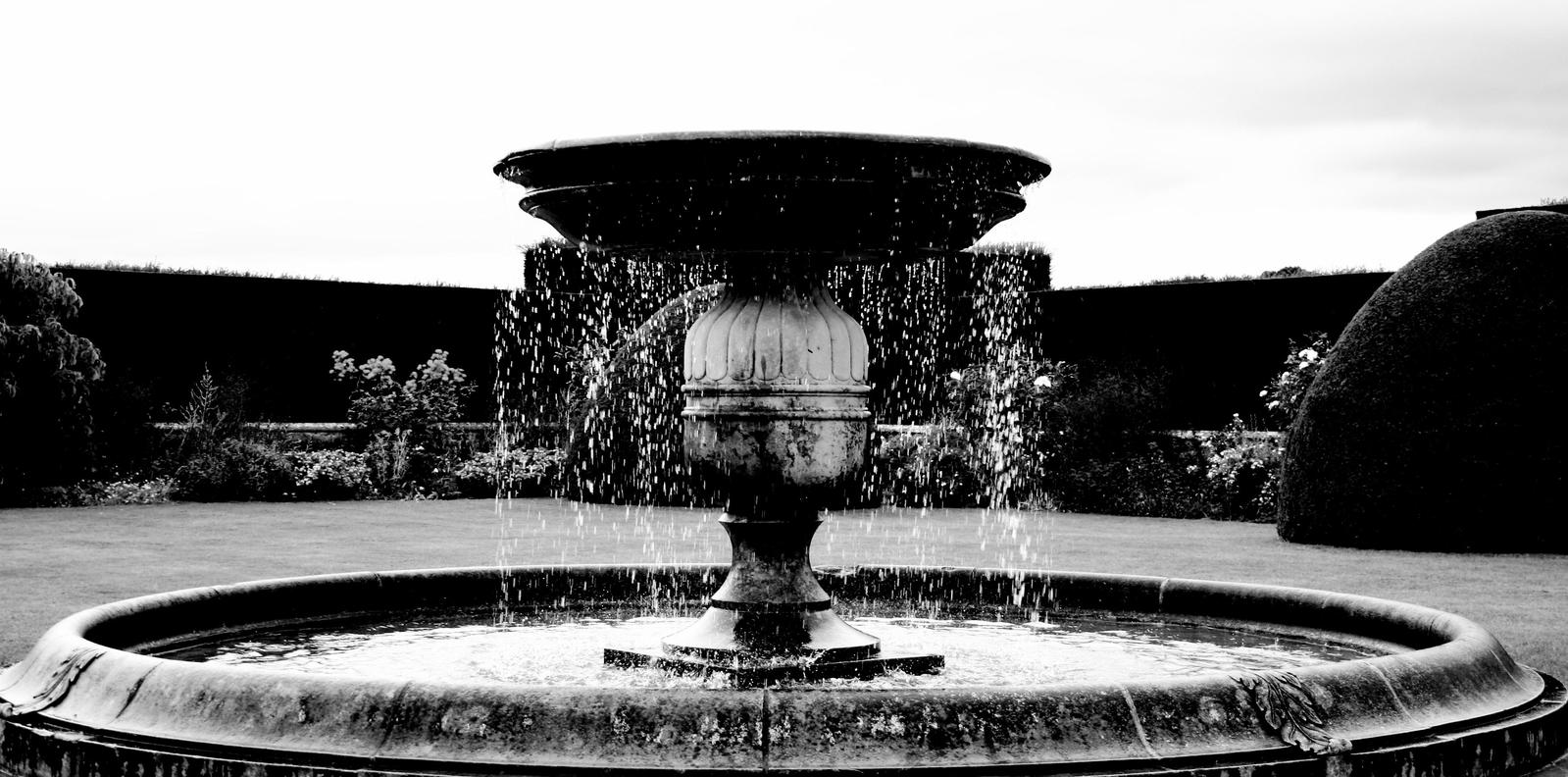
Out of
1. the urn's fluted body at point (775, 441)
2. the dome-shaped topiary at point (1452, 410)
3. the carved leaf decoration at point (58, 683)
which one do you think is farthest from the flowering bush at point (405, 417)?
the carved leaf decoration at point (58, 683)

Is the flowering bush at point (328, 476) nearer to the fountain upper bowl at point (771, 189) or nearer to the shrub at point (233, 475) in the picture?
the shrub at point (233, 475)

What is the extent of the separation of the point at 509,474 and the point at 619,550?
707 cm

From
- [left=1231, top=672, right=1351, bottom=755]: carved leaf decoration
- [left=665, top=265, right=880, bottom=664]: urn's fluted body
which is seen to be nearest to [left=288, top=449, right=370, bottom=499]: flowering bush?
[left=665, top=265, right=880, bottom=664]: urn's fluted body

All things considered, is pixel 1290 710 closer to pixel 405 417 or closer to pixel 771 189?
pixel 771 189

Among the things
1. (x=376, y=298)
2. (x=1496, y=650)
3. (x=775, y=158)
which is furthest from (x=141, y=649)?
(x=376, y=298)

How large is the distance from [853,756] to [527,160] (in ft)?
7.82

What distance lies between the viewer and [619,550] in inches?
506

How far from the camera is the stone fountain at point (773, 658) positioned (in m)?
3.99

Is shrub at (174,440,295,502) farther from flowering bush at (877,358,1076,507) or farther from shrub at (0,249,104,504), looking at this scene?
flowering bush at (877,358,1076,507)

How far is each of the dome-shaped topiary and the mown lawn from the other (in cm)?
37

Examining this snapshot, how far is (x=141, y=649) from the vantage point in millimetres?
6051

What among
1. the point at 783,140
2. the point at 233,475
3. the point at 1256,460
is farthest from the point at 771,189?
the point at 233,475

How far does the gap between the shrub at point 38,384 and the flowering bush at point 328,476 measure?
223 centimetres

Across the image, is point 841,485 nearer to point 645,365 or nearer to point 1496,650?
point 1496,650
